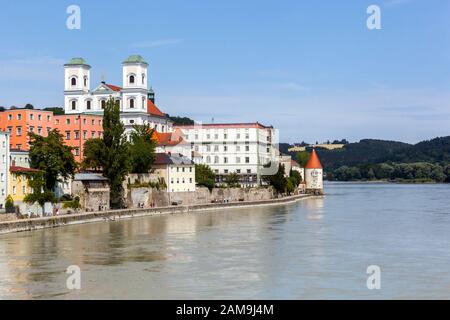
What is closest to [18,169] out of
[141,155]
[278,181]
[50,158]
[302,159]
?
[50,158]

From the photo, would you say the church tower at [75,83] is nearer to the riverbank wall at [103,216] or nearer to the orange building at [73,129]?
the orange building at [73,129]

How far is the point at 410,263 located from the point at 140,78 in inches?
2166

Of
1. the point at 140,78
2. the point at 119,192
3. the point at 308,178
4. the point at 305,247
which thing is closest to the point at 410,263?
the point at 305,247

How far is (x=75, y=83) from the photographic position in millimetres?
78938

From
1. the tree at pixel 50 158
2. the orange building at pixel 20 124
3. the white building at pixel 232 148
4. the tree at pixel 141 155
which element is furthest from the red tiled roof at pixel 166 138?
the tree at pixel 50 158

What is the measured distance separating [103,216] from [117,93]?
3255 cm

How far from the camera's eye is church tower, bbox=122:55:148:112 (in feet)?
261

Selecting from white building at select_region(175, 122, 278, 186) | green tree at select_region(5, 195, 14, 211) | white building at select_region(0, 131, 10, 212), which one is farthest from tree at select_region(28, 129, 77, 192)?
white building at select_region(175, 122, 278, 186)

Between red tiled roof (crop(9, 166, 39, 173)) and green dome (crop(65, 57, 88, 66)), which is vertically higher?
green dome (crop(65, 57, 88, 66))

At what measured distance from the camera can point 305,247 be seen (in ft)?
111

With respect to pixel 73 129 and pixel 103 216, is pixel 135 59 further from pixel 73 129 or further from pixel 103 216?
pixel 103 216

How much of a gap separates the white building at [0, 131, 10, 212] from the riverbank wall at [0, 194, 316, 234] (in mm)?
3956

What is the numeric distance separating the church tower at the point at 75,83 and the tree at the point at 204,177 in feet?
51.0

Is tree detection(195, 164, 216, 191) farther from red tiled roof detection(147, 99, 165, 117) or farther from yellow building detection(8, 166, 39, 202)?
yellow building detection(8, 166, 39, 202)
